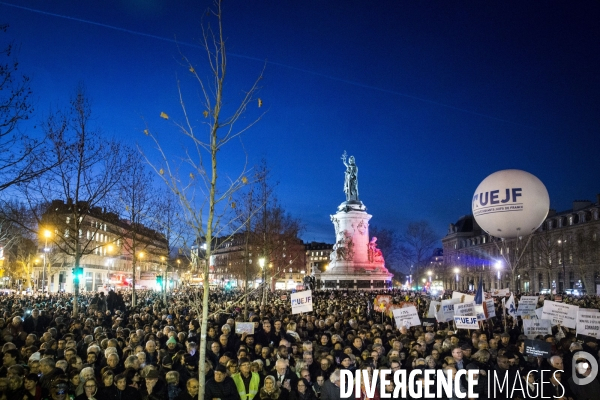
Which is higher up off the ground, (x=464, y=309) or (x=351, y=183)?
(x=351, y=183)

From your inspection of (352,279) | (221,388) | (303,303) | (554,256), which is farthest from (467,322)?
(554,256)

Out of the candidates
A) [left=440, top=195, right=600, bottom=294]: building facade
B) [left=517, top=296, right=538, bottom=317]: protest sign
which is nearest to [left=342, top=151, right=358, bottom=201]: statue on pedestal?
[left=440, top=195, right=600, bottom=294]: building facade

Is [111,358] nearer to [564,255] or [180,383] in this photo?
Result: [180,383]

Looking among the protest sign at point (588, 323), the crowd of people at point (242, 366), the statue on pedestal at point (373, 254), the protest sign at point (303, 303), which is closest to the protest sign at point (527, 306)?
the crowd of people at point (242, 366)

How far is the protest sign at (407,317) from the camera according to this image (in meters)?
15.0

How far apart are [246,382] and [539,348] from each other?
628cm

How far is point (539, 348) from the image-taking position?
10578mm

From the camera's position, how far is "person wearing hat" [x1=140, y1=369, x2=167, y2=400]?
8312 millimetres

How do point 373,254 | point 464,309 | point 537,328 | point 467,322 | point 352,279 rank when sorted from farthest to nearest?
point 373,254 → point 352,279 → point 464,309 → point 467,322 → point 537,328

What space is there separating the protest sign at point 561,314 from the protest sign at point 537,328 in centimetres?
55

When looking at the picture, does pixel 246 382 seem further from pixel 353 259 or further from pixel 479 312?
pixel 353 259

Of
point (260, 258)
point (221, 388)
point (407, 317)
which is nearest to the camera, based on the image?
point (221, 388)

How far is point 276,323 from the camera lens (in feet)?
46.3

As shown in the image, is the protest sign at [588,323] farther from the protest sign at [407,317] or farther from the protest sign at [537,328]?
the protest sign at [407,317]
